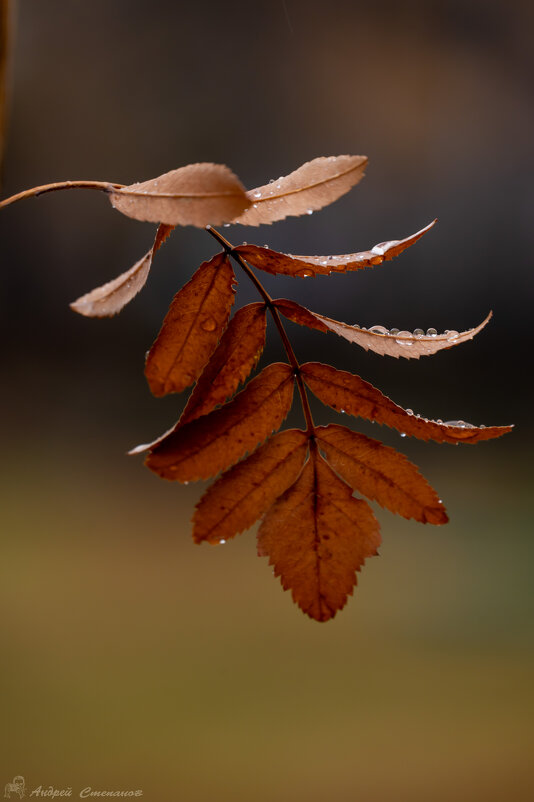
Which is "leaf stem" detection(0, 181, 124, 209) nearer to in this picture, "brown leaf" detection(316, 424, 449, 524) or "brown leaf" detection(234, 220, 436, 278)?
"brown leaf" detection(234, 220, 436, 278)

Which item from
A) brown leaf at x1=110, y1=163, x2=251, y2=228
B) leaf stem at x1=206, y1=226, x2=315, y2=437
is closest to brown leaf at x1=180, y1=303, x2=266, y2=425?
leaf stem at x1=206, y1=226, x2=315, y2=437

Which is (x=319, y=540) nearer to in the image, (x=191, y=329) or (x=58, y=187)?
(x=191, y=329)

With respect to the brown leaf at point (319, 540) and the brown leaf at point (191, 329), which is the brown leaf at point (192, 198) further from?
the brown leaf at point (319, 540)

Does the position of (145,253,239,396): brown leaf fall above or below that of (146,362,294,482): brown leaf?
above

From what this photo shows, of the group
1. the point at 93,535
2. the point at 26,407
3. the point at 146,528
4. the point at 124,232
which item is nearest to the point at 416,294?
the point at 124,232

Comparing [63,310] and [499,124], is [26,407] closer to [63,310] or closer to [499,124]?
[63,310]

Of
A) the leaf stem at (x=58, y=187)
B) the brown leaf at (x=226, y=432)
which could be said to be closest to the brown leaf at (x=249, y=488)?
the brown leaf at (x=226, y=432)

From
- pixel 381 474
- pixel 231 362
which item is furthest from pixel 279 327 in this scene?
pixel 381 474
